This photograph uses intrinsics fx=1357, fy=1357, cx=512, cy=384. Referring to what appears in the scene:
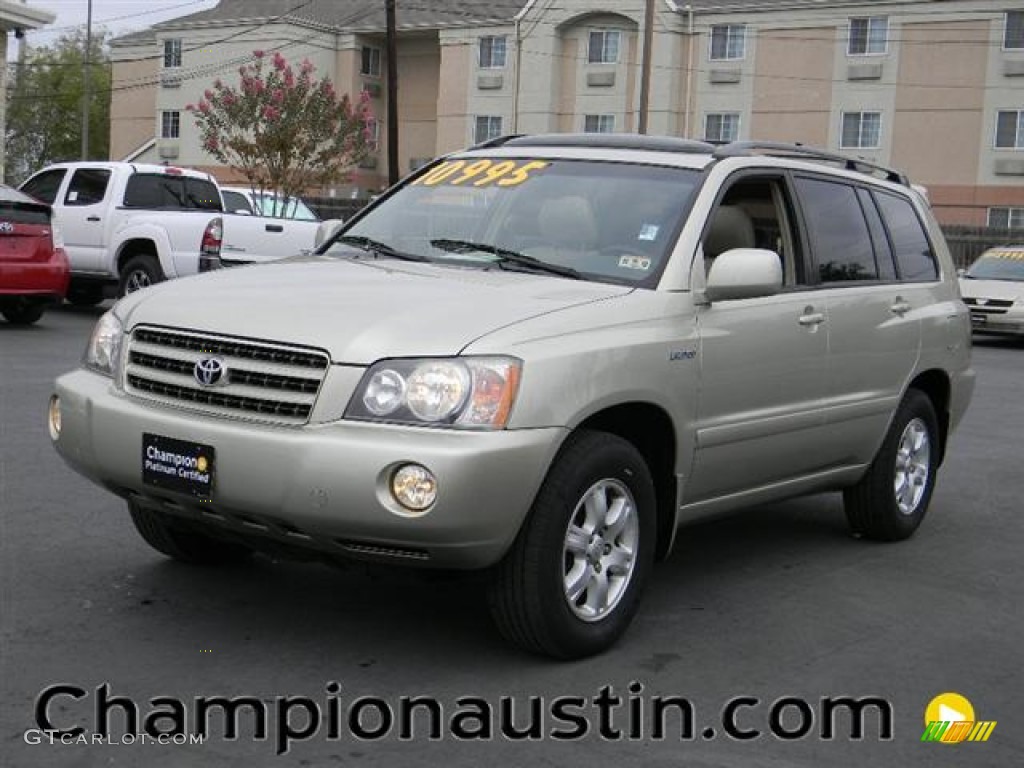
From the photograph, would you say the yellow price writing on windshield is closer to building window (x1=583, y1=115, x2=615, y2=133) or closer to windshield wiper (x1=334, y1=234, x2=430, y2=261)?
windshield wiper (x1=334, y1=234, x2=430, y2=261)

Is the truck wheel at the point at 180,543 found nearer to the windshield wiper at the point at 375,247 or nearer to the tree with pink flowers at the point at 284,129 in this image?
the windshield wiper at the point at 375,247

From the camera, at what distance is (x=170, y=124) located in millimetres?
60156

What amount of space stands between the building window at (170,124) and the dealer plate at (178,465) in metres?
57.8

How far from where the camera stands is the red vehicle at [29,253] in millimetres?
14625

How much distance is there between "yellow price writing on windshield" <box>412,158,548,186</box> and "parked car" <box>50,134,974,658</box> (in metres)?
0.02

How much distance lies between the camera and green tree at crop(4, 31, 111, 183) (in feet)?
277

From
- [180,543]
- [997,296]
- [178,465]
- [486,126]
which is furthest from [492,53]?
[178,465]

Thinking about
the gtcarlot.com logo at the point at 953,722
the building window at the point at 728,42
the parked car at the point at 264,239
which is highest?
the building window at the point at 728,42

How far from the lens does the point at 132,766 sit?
12.2 ft

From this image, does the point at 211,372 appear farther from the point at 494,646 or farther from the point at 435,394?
the point at 494,646

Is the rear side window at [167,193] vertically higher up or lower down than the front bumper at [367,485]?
higher up

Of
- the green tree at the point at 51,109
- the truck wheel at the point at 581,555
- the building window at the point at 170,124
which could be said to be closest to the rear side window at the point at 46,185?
the truck wheel at the point at 581,555

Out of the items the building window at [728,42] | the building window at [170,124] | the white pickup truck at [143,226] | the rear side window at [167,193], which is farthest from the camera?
the building window at [170,124]

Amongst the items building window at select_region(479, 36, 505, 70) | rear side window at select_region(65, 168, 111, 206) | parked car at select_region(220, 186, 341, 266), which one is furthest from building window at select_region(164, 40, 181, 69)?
parked car at select_region(220, 186, 341, 266)
